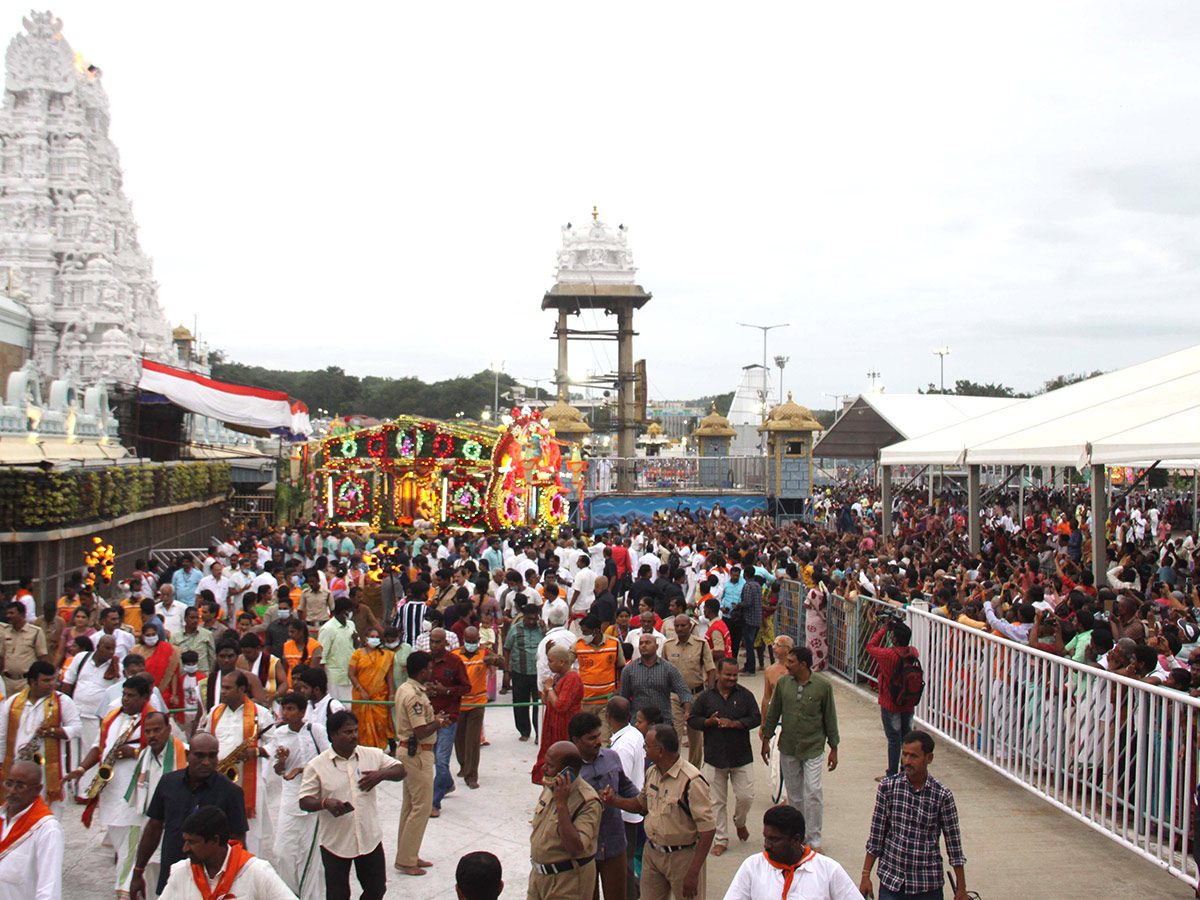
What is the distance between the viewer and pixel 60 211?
94.7ft

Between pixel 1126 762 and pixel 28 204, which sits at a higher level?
pixel 28 204

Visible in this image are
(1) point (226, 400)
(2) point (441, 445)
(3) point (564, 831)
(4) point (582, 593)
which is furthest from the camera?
(2) point (441, 445)

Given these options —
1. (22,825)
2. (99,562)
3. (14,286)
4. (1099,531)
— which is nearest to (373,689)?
(22,825)

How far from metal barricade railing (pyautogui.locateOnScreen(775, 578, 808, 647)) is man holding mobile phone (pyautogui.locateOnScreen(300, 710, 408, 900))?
8.86 m

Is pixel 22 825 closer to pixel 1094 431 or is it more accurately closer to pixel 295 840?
pixel 295 840

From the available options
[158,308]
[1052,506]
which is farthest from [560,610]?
[158,308]

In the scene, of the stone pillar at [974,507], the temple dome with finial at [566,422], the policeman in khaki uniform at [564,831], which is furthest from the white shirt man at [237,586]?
the temple dome with finial at [566,422]

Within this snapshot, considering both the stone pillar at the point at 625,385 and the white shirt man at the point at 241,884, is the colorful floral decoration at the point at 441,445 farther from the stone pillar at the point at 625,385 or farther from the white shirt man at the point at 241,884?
the white shirt man at the point at 241,884

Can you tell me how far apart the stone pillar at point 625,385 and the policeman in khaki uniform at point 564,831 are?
1742 inches

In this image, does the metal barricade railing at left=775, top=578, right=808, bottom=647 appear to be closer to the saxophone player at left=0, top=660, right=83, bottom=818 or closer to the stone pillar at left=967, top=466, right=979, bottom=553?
the stone pillar at left=967, top=466, right=979, bottom=553

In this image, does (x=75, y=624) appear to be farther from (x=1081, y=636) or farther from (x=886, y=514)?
(x=886, y=514)

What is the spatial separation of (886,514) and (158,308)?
27.3 m

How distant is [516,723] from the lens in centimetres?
1059

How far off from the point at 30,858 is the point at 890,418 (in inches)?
809
